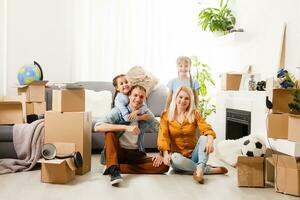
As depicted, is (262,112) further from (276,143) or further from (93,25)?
(93,25)

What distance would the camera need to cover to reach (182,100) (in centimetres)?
369

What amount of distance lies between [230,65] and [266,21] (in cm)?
109

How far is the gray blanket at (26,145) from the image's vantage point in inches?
148

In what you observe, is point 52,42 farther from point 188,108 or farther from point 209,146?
point 209,146

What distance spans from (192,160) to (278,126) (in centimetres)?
85

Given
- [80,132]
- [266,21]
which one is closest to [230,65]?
[266,21]

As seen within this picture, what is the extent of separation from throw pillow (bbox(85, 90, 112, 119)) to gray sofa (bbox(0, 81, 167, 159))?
218 mm

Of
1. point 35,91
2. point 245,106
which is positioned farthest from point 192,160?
point 35,91

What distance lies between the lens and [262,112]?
3.94m

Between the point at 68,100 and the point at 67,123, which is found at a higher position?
the point at 68,100

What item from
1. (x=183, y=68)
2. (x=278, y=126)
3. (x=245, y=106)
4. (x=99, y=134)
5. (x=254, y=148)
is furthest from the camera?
(x=99, y=134)

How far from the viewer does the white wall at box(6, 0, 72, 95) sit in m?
5.83

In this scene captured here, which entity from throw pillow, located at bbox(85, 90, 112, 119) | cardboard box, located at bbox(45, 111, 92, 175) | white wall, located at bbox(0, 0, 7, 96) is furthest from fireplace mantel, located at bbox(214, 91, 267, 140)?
white wall, located at bbox(0, 0, 7, 96)

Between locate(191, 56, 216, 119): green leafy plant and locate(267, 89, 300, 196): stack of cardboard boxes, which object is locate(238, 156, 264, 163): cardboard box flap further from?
locate(191, 56, 216, 119): green leafy plant
